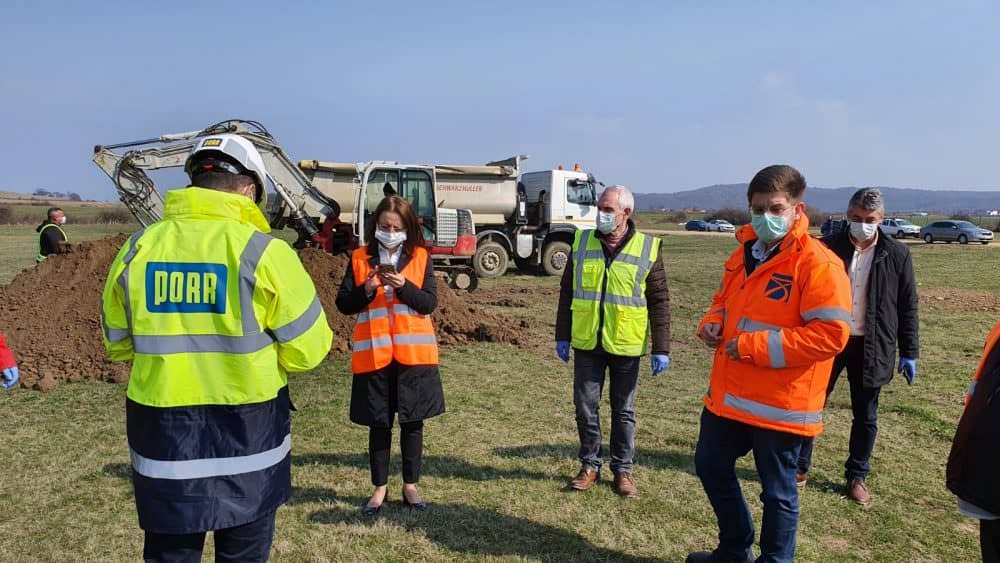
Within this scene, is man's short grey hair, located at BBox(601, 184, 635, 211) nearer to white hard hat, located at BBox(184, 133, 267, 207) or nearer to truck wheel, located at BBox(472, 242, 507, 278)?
white hard hat, located at BBox(184, 133, 267, 207)

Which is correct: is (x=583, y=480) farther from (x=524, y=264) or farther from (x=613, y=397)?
(x=524, y=264)

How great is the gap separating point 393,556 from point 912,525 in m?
3.05

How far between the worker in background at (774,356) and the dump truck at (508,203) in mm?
12797

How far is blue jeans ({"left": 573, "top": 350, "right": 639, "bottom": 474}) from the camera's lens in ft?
12.8

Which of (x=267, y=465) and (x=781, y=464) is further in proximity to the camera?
(x=781, y=464)

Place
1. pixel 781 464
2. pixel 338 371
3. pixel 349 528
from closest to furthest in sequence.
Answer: pixel 781 464 < pixel 349 528 < pixel 338 371

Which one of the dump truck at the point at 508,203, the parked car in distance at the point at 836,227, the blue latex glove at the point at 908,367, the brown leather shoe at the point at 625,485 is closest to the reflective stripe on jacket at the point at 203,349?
the brown leather shoe at the point at 625,485

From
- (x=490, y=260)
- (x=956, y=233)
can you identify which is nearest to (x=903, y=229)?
(x=956, y=233)

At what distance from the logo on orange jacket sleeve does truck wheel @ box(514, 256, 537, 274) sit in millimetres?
14362

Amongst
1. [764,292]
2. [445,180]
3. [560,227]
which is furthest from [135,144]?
[764,292]

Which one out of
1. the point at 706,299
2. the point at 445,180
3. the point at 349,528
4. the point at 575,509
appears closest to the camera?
the point at 349,528

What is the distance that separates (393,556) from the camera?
3.34m

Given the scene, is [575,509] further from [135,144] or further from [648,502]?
[135,144]

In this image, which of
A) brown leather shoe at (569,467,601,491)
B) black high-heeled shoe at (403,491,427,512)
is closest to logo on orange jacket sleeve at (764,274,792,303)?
brown leather shoe at (569,467,601,491)
